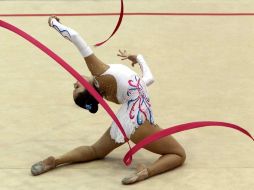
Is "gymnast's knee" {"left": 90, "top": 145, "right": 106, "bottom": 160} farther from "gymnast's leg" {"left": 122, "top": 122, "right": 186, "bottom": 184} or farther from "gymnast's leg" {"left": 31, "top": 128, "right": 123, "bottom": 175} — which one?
"gymnast's leg" {"left": 122, "top": 122, "right": 186, "bottom": 184}

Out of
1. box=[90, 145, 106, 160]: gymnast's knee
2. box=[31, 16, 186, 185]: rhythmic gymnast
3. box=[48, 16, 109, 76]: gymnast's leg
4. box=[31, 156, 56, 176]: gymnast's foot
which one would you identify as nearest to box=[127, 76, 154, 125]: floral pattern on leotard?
box=[31, 16, 186, 185]: rhythmic gymnast

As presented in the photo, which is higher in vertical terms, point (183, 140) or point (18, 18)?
point (18, 18)

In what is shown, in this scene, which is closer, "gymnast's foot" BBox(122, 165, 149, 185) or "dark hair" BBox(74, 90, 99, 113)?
"gymnast's foot" BBox(122, 165, 149, 185)

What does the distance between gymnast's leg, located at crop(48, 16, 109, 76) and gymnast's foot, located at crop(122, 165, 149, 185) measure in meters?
0.58

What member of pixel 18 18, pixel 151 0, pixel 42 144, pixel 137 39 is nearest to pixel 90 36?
pixel 137 39

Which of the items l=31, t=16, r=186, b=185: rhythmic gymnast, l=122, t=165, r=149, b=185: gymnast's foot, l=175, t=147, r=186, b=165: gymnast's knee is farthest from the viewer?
l=175, t=147, r=186, b=165: gymnast's knee

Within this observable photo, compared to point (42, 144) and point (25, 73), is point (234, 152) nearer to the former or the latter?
point (42, 144)

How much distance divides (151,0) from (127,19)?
83cm

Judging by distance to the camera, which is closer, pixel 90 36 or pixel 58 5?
pixel 90 36

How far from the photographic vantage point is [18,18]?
7109 millimetres

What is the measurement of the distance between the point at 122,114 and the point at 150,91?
1.41m

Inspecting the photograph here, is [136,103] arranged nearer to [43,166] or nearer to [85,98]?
[85,98]

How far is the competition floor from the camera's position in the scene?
12.4 feet

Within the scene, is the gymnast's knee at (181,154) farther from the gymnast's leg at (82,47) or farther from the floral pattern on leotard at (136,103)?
the gymnast's leg at (82,47)
